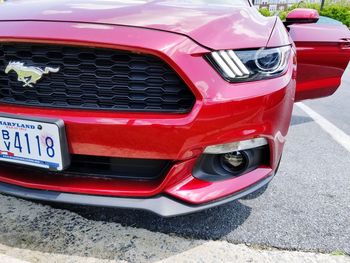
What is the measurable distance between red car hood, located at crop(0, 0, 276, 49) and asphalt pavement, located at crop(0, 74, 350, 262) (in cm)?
95

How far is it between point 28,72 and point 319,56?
2175mm

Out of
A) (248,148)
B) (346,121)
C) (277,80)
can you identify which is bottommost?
(346,121)

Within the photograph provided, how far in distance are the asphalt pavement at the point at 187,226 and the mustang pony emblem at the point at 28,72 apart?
777 mm

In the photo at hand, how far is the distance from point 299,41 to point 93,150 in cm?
192

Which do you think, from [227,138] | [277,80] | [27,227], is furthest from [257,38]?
[27,227]

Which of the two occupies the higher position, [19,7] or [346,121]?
[19,7]

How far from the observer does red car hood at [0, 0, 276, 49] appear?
1.52 metres

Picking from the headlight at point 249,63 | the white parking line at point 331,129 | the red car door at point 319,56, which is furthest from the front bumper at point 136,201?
the white parking line at point 331,129

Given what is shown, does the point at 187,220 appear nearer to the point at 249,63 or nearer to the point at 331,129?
the point at 249,63

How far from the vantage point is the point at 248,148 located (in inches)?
61.7

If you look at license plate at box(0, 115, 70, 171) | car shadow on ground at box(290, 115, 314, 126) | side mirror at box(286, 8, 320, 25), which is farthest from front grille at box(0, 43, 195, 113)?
car shadow on ground at box(290, 115, 314, 126)

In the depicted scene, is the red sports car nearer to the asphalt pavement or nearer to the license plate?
the license plate

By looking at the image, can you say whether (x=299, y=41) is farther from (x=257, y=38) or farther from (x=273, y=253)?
(x=273, y=253)

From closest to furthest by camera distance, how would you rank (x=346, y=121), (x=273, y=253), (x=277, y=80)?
(x=277, y=80) → (x=273, y=253) → (x=346, y=121)
